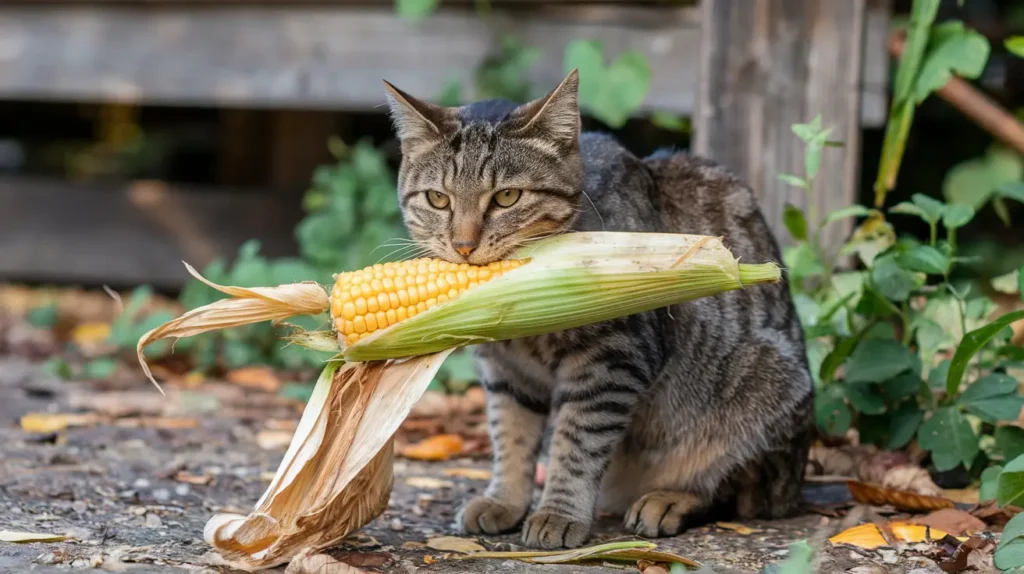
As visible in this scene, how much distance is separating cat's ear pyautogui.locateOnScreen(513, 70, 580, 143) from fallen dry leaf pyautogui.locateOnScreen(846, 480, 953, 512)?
4.29 ft

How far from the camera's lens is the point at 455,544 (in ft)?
8.54

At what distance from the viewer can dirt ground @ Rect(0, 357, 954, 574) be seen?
2367mm

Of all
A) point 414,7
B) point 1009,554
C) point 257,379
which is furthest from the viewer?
point 257,379

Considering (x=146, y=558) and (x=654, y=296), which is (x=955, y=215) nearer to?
(x=654, y=296)

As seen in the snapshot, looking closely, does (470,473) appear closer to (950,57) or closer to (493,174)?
(493,174)

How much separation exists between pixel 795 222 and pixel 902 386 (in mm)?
654

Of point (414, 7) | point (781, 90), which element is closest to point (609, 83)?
point (781, 90)

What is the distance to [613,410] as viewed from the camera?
2.77m

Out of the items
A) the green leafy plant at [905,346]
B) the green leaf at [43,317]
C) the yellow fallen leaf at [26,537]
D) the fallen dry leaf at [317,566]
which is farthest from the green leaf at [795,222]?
the green leaf at [43,317]

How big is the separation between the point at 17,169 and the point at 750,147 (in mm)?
7546

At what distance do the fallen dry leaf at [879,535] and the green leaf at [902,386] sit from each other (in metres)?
0.55

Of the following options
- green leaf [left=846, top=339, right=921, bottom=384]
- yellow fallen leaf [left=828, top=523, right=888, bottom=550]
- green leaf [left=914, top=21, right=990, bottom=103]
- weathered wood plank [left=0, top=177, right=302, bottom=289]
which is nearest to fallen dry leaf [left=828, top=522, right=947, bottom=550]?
yellow fallen leaf [left=828, top=523, right=888, bottom=550]

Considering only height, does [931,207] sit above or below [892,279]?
above

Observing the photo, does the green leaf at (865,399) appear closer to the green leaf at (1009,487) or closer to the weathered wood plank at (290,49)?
the green leaf at (1009,487)
